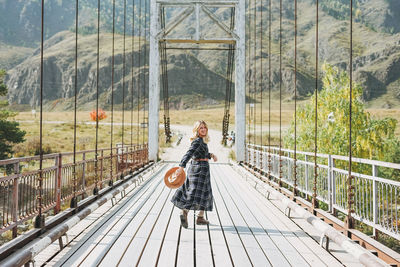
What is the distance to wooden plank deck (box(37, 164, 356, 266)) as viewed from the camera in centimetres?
365

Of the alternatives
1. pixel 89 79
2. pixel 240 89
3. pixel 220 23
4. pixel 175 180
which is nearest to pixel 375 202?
pixel 175 180

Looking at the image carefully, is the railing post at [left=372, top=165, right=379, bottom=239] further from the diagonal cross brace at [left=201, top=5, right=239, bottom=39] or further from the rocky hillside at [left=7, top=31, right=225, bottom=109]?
the rocky hillside at [left=7, top=31, right=225, bottom=109]

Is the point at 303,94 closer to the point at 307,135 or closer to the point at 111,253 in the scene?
the point at 307,135

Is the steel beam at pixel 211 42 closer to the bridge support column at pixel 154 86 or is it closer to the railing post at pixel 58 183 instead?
the bridge support column at pixel 154 86

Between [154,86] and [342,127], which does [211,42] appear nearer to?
[154,86]

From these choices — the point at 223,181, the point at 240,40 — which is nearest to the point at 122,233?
the point at 223,181

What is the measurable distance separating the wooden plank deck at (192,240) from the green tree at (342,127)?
53.4 feet

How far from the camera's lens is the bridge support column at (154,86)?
14.8m

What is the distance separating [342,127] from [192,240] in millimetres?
19325

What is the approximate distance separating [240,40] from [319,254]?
12.2 meters

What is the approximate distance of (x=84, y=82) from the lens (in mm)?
148125

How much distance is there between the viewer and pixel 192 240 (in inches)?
171

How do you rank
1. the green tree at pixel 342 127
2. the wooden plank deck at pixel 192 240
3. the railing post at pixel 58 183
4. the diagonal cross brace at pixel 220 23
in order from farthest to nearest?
1. the green tree at pixel 342 127
2. the diagonal cross brace at pixel 220 23
3. the railing post at pixel 58 183
4. the wooden plank deck at pixel 192 240

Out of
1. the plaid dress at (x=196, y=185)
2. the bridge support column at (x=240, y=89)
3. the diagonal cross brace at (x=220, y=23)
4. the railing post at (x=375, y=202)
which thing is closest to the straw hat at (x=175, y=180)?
the plaid dress at (x=196, y=185)
